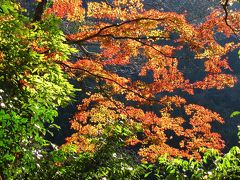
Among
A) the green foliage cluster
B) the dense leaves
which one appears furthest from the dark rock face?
the green foliage cluster

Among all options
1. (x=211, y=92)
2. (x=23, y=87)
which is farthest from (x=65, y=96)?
(x=211, y=92)

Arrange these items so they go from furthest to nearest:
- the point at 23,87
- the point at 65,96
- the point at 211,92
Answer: the point at 211,92 → the point at 65,96 → the point at 23,87

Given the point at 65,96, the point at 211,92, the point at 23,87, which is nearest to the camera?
the point at 23,87

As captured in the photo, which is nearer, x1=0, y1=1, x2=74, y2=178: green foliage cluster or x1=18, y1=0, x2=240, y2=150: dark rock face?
x1=0, y1=1, x2=74, y2=178: green foliage cluster

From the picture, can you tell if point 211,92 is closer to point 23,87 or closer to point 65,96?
point 65,96

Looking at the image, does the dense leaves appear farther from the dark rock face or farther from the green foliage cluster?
the dark rock face

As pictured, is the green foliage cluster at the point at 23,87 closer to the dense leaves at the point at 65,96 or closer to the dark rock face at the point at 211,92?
the dense leaves at the point at 65,96

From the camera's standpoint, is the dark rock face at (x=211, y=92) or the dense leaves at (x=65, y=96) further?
the dark rock face at (x=211, y=92)

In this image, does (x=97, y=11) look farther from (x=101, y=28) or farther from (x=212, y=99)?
(x=212, y=99)

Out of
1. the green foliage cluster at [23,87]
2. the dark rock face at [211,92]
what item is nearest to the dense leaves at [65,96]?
the green foliage cluster at [23,87]

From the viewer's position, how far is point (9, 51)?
14.2 feet

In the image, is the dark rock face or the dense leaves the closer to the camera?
the dense leaves

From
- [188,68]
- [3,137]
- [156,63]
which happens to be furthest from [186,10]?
[3,137]

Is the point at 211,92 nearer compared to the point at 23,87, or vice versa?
the point at 23,87
